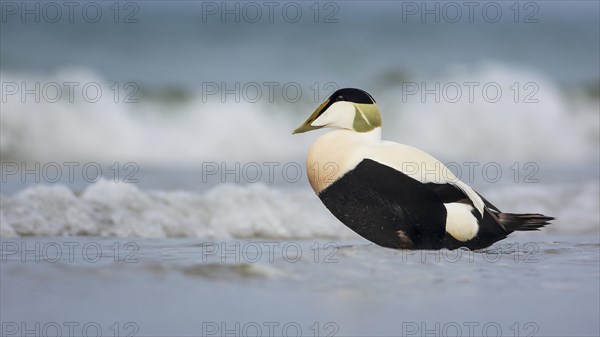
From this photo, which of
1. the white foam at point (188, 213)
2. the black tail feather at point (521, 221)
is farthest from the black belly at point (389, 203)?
the white foam at point (188, 213)

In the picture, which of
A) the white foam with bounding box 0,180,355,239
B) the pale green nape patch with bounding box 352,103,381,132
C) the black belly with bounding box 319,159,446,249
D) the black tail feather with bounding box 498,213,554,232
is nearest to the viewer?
the black belly with bounding box 319,159,446,249

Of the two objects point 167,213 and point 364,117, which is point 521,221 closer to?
point 364,117

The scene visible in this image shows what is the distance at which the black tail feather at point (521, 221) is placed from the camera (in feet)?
15.1

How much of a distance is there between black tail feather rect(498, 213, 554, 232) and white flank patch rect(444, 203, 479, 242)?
0.84 ft

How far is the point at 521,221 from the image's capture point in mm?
4609

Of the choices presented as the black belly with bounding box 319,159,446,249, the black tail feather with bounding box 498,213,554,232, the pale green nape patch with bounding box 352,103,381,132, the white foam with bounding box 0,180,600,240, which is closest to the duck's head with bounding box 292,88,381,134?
the pale green nape patch with bounding box 352,103,381,132

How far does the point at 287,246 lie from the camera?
16.4 feet

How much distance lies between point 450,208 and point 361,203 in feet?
1.29

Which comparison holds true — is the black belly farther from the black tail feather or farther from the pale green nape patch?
the black tail feather

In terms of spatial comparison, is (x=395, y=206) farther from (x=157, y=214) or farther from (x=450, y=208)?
(x=157, y=214)

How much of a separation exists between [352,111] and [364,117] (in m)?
0.06

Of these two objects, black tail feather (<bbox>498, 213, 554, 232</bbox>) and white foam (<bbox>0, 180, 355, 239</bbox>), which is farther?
white foam (<bbox>0, 180, 355, 239</bbox>)

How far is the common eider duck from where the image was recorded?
4.24 metres

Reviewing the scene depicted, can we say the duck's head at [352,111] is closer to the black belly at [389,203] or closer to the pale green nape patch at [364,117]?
the pale green nape patch at [364,117]
